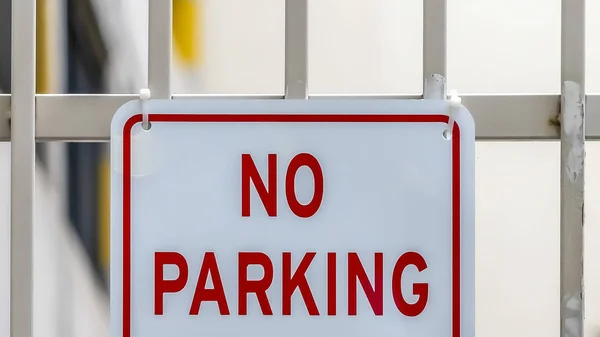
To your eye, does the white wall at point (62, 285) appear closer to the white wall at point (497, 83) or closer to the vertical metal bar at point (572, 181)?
the white wall at point (497, 83)

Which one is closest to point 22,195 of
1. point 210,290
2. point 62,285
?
point 62,285

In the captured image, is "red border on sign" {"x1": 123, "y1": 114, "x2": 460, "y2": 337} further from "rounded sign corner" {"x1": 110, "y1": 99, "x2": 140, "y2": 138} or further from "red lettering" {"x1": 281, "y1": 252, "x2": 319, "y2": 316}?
"red lettering" {"x1": 281, "y1": 252, "x2": 319, "y2": 316}

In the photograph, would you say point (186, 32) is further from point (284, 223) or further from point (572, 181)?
point (572, 181)

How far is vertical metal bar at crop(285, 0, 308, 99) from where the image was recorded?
1.74 feet

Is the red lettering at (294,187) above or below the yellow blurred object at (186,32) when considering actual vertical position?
below

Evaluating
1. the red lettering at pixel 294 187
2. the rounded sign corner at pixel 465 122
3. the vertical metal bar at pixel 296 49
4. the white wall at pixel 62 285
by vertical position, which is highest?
the vertical metal bar at pixel 296 49

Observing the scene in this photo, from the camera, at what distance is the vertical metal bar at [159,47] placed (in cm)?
53

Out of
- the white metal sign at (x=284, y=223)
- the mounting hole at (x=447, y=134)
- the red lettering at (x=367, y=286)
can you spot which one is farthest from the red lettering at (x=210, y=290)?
the mounting hole at (x=447, y=134)

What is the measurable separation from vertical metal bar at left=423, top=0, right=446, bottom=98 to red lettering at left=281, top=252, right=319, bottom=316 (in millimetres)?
194

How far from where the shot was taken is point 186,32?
55cm

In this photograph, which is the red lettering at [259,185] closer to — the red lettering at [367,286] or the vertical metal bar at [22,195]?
the red lettering at [367,286]

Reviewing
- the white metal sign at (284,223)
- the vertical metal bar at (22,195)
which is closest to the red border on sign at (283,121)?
the white metal sign at (284,223)

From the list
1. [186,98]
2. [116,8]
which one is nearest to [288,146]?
[186,98]

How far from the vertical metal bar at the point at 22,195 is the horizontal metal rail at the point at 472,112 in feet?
0.04
